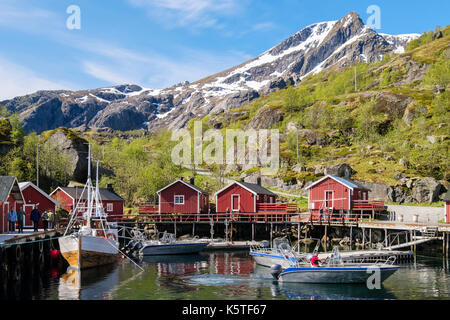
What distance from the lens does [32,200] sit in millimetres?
44469

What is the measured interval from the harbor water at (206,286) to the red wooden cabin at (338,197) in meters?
19.1

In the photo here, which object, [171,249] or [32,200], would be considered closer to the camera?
[171,249]

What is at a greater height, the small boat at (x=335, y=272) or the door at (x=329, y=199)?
the door at (x=329, y=199)

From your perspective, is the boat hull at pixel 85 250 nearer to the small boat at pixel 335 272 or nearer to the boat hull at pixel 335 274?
the small boat at pixel 335 272

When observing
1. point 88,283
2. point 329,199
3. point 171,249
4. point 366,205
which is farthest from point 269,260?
point 329,199

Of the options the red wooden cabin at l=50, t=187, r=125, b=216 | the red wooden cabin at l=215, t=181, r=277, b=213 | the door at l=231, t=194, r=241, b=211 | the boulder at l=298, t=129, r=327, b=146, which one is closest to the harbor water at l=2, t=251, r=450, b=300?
the red wooden cabin at l=215, t=181, r=277, b=213

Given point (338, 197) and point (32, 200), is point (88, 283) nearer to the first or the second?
point (32, 200)

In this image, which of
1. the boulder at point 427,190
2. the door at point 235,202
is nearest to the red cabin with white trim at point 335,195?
the boulder at point 427,190

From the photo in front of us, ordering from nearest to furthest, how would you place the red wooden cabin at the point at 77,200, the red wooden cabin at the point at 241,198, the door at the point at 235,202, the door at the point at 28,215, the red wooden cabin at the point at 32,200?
the door at the point at 28,215
the red wooden cabin at the point at 32,200
the red wooden cabin at the point at 241,198
the door at the point at 235,202
the red wooden cabin at the point at 77,200

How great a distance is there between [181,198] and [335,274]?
35335mm

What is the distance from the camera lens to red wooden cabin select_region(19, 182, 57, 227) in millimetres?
43719

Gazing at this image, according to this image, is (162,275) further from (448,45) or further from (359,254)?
(448,45)

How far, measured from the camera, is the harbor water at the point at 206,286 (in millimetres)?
24234
